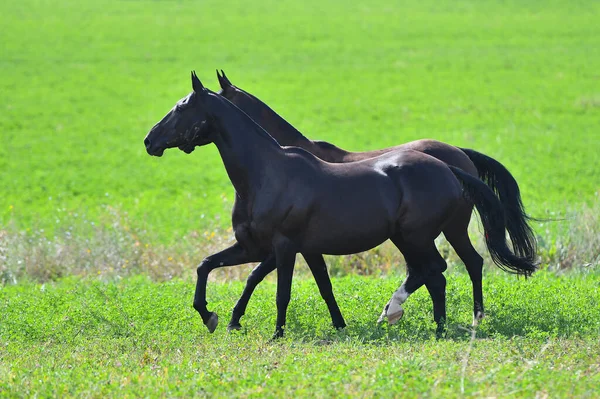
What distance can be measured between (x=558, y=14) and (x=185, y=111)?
145ft

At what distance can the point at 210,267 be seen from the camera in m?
9.11

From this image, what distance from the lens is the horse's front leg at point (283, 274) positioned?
28.1 feet

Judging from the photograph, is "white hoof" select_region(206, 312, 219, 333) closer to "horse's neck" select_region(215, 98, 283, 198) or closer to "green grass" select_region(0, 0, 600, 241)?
"horse's neck" select_region(215, 98, 283, 198)

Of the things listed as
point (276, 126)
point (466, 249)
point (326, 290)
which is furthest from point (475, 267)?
point (276, 126)

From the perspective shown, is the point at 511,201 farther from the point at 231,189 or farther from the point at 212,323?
the point at 231,189

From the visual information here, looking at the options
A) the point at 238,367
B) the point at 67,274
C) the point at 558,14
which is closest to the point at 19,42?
the point at 558,14

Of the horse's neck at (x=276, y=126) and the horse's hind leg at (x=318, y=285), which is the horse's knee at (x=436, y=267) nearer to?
the horse's hind leg at (x=318, y=285)

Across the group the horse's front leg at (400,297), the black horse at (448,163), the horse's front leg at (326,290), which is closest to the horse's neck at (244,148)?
the black horse at (448,163)

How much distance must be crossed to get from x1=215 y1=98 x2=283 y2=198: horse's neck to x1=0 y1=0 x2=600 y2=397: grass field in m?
1.45

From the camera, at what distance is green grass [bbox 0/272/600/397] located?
6.72 metres

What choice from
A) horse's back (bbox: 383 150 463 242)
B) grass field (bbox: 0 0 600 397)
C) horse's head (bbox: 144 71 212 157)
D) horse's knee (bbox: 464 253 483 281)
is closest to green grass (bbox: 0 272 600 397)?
grass field (bbox: 0 0 600 397)

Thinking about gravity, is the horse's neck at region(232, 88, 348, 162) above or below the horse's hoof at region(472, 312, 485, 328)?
above

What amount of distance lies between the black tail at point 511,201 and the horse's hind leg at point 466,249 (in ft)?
1.34

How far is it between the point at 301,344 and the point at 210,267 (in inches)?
52.3
